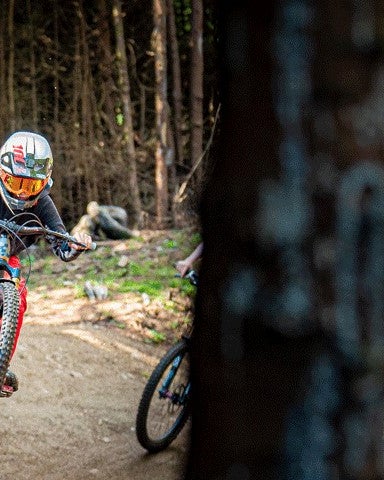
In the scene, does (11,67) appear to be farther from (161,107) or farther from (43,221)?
(43,221)

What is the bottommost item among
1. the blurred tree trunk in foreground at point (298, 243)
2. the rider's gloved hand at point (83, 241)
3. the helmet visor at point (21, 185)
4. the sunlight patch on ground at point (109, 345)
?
the sunlight patch on ground at point (109, 345)

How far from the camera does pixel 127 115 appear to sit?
12.5 meters

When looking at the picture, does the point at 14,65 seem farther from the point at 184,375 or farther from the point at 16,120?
the point at 184,375

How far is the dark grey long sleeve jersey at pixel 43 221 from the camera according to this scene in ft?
13.6

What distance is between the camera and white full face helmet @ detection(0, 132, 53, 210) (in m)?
4.04

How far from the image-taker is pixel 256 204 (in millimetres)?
1118

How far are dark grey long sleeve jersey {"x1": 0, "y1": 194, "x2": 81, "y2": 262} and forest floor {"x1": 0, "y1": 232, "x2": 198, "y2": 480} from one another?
1384 millimetres

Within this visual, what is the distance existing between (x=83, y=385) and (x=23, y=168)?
2.88 m

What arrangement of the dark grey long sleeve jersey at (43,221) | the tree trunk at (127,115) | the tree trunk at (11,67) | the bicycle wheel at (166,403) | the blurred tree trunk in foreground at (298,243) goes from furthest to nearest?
the tree trunk at (11,67) → the tree trunk at (127,115) → the bicycle wheel at (166,403) → the dark grey long sleeve jersey at (43,221) → the blurred tree trunk in foreground at (298,243)

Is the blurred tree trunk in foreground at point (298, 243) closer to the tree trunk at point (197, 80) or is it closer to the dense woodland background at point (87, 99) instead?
the tree trunk at point (197, 80)

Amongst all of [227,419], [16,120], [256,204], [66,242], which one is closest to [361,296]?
[256,204]

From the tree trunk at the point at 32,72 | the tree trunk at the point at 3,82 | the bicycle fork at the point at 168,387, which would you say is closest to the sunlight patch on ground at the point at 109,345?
the bicycle fork at the point at 168,387

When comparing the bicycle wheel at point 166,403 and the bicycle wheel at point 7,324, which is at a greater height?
the bicycle wheel at point 7,324

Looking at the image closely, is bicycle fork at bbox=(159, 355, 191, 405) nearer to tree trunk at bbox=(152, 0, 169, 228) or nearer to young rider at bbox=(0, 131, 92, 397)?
young rider at bbox=(0, 131, 92, 397)
